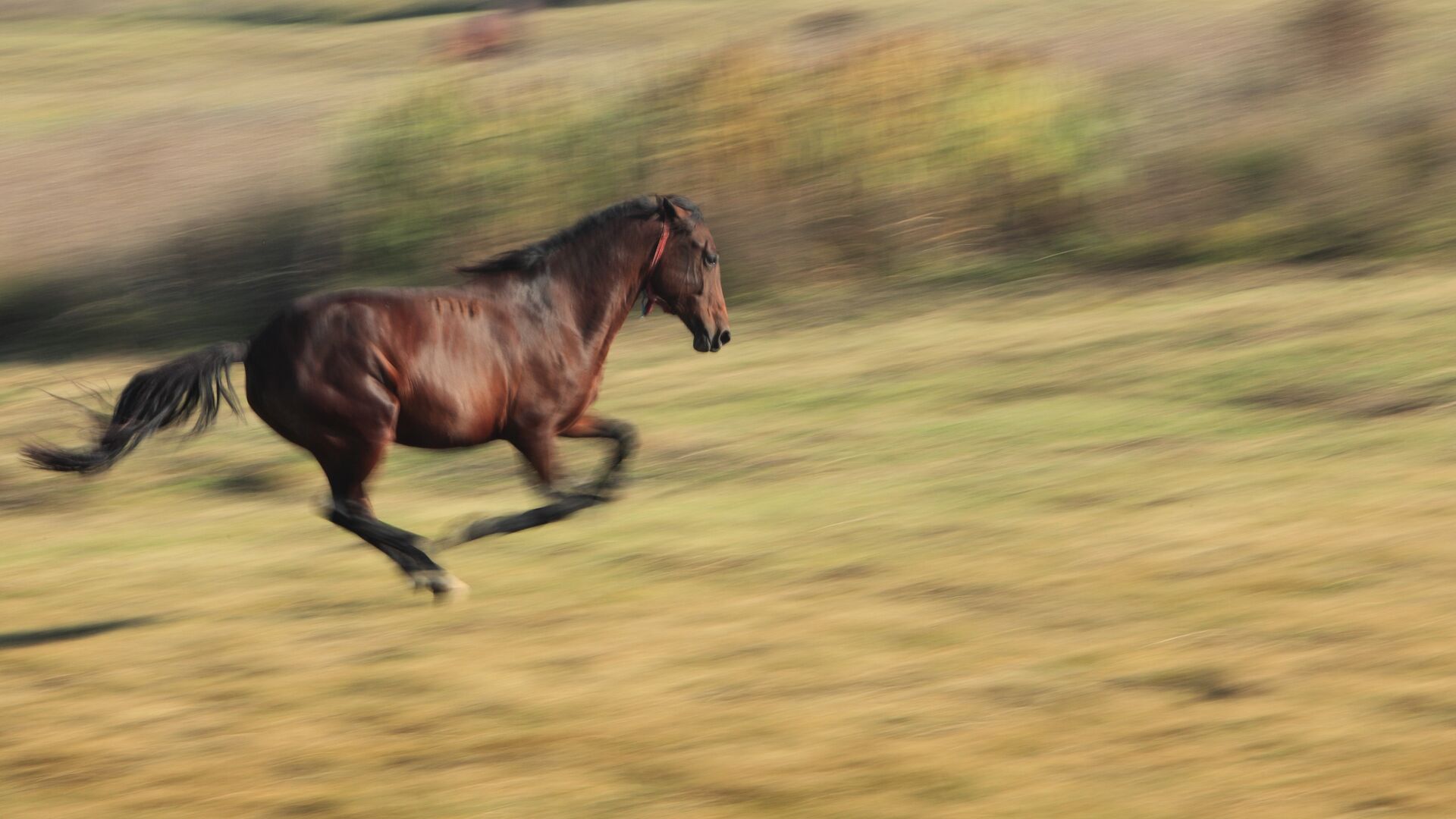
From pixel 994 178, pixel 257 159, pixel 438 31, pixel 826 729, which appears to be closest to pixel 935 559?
pixel 826 729

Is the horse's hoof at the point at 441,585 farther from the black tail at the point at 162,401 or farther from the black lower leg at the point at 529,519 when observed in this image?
the black tail at the point at 162,401

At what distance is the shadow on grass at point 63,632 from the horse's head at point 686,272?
2372 millimetres

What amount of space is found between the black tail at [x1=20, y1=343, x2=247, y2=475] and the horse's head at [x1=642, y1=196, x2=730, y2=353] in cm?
161

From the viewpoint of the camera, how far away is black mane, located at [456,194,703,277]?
7.75 m

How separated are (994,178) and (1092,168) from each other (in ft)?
3.07

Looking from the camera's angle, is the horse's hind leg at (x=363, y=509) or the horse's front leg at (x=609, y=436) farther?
the horse's front leg at (x=609, y=436)

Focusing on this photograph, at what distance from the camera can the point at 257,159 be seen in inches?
880

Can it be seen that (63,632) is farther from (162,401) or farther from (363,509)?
(363,509)

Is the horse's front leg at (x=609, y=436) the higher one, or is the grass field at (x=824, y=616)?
the horse's front leg at (x=609, y=436)

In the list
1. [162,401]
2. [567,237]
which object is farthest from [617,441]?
[162,401]

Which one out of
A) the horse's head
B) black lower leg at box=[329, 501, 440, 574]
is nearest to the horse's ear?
the horse's head

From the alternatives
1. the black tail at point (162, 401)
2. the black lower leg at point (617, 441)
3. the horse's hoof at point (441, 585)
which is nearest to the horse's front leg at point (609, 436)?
the black lower leg at point (617, 441)

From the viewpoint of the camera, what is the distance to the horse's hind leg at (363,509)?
7176 millimetres

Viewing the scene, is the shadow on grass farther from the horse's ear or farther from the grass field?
the horse's ear
